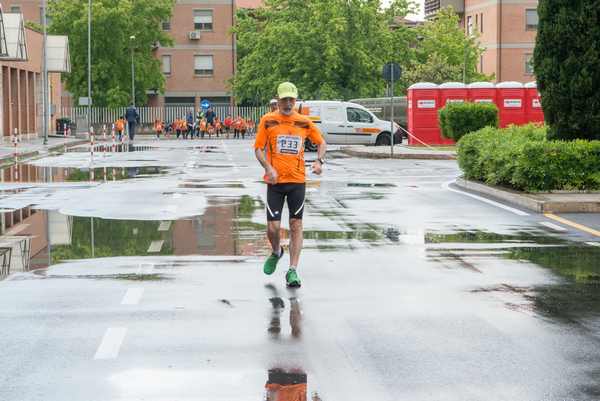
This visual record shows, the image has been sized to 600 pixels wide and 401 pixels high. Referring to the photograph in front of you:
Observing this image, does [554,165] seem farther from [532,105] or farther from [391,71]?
[532,105]

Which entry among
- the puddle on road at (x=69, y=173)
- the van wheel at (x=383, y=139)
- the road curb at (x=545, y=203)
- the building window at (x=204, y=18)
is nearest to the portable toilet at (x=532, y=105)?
the van wheel at (x=383, y=139)

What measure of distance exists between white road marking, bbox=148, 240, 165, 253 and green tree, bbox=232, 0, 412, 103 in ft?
198

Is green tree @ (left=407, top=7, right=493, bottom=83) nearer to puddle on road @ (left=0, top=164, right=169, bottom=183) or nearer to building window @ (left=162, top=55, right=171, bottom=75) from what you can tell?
building window @ (left=162, top=55, right=171, bottom=75)

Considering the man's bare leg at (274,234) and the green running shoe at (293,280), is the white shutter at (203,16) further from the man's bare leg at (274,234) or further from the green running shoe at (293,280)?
the green running shoe at (293,280)

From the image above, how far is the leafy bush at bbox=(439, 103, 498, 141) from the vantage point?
38344 millimetres

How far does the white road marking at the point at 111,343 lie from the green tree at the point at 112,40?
75531 mm

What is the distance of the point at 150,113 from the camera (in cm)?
8556

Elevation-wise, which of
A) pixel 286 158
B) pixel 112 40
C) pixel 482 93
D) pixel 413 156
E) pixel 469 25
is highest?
pixel 469 25

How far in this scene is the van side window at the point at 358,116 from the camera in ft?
143

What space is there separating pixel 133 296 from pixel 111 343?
198 cm

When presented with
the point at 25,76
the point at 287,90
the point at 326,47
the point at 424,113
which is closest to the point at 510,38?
the point at 326,47

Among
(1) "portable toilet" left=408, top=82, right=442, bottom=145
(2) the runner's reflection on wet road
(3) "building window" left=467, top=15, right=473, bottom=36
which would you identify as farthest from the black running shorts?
(3) "building window" left=467, top=15, right=473, bottom=36

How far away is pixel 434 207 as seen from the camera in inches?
723

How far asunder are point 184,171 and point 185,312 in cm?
2015
